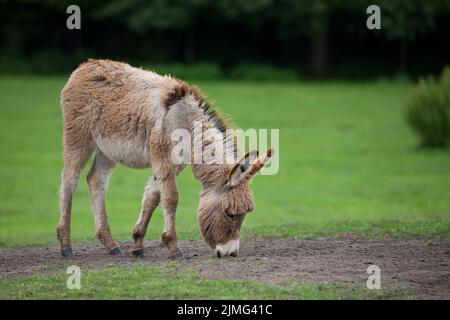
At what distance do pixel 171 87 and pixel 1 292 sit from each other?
3079mm

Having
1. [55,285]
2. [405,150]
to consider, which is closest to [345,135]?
[405,150]

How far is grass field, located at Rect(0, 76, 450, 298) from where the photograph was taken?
13.1 m

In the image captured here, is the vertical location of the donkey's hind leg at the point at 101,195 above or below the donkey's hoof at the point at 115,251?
above

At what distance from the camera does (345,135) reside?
30.0 m

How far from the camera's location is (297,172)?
2456 centimetres

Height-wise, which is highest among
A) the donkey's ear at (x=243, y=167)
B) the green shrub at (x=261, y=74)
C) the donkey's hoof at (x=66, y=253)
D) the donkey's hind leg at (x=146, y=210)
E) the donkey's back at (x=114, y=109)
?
the green shrub at (x=261, y=74)

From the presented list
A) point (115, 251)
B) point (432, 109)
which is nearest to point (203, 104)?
point (115, 251)

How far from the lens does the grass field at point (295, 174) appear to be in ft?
43.0

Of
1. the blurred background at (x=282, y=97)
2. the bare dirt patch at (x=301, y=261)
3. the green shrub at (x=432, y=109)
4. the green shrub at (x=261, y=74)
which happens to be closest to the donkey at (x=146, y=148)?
the bare dirt patch at (x=301, y=261)

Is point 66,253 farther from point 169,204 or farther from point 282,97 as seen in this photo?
point 282,97

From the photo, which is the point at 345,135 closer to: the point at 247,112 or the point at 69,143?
the point at 247,112

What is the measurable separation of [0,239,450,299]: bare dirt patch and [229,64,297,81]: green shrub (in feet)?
99.5

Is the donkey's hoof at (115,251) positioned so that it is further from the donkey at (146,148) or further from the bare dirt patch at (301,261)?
the bare dirt patch at (301,261)

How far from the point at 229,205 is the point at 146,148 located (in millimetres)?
1368
